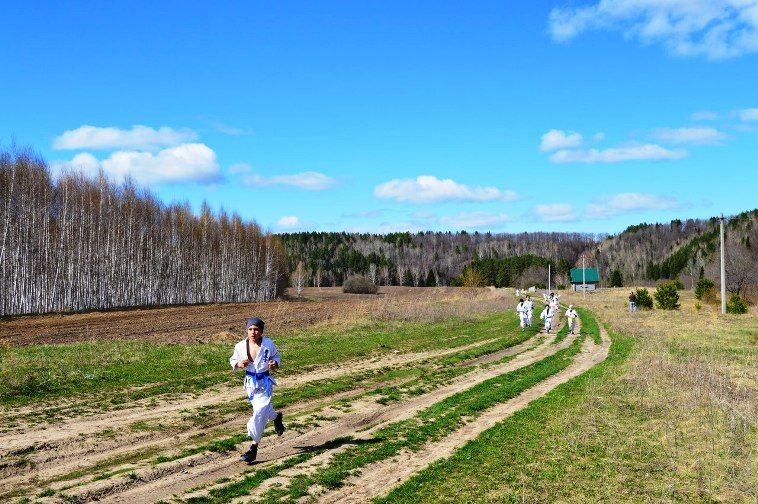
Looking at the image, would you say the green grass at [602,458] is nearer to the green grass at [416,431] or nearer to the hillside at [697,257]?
the green grass at [416,431]

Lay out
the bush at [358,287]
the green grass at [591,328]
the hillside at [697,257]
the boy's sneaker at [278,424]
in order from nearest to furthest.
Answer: the boy's sneaker at [278,424]
the green grass at [591,328]
the hillside at [697,257]
the bush at [358,287]

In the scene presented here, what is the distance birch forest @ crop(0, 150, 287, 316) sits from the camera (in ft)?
149

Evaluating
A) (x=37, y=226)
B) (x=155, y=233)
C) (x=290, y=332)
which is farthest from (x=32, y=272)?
(x=290, y=332)

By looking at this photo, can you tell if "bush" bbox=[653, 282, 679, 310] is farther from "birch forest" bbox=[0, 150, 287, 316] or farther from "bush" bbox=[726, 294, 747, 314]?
"birch forest" bbox=[0, 150, 287, 316]

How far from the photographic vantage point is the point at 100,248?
5409 centimetres

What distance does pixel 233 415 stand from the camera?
1316 cm

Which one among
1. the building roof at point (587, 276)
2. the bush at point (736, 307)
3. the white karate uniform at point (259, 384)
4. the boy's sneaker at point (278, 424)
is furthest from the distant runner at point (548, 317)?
the building roof at point (587, 276)

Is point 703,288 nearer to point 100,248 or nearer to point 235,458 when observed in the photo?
point 100,248

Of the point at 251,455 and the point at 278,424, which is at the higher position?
the point at 278,424

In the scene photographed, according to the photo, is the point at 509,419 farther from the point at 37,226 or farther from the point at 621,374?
the point at 37,226

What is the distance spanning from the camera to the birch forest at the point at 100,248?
4547 centimetres

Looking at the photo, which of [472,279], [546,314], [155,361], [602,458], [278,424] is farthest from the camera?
[472,279]

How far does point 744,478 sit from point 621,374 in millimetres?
9887

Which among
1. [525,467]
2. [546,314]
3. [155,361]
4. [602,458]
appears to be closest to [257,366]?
[525,467]
